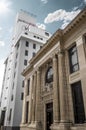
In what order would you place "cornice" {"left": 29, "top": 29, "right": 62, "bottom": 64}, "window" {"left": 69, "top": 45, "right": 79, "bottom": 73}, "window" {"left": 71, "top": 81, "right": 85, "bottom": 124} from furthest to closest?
"cornice" {"left": 29, "top": 29, "right": 62, "bottom": 64} → "window" {"left": 69, "top": 45, "right": 79, "bottom": 73} → "window" {"left": 71, "top": 81, "right": 85, "bottom": 124}

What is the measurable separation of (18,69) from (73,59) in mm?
18763

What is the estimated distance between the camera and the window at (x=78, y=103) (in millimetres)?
10297

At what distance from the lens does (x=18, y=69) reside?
29562 millimetres

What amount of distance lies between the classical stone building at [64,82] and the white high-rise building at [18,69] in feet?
33.5

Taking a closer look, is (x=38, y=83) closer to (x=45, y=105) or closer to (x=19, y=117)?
(x=45, y=105)

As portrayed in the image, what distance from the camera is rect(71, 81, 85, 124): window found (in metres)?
10.3

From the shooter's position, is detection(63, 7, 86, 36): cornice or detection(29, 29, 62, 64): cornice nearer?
detection(63, 7, 86, 36): cornice

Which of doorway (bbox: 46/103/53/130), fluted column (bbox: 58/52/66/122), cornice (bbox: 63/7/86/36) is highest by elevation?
cornice (bbox: 63/7/86/36)

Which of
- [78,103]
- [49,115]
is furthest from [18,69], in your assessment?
[78,103]

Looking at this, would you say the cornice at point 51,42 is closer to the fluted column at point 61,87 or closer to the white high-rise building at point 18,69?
the fluted column at point 61,87

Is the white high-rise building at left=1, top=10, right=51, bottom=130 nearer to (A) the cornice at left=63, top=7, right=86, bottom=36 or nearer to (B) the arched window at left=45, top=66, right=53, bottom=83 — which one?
(B) the arched window at left=45, top=66, right=53, bottom=83

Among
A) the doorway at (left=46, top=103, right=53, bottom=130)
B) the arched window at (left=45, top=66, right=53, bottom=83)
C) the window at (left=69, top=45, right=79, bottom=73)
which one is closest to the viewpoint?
the window at (left=69, top=45, right=79, bottom=73)

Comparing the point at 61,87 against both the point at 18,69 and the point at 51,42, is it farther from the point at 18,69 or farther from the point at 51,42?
the point at 18,69

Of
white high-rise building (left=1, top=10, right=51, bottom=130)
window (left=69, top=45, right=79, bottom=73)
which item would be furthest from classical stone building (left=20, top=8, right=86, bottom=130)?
white high-rise building (left=1, top=10, right=51, bottom=130)
